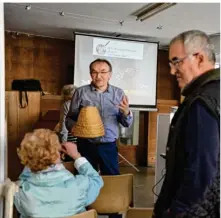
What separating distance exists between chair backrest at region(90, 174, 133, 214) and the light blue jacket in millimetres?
356

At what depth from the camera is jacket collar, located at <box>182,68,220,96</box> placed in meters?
1.15

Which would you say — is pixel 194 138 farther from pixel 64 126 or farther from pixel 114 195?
pixel 64 126

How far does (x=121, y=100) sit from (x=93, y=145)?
40cm

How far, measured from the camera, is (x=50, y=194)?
1453mm

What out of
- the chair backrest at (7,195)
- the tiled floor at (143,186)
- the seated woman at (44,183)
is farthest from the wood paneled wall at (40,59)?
the chair backrest at (7,195)

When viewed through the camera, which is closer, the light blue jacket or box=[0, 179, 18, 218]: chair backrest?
box=[0, 179, 18, 218]: chair backrest

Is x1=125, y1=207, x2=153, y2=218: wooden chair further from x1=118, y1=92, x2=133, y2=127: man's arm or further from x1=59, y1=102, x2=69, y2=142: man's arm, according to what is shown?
x1=59, y1=102, x2=69, y2=142: man's arm

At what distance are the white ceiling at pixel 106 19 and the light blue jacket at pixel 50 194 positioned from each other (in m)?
2.65

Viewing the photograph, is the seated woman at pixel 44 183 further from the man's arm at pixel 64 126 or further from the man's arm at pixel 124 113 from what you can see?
the man's arm at pixel 64 126

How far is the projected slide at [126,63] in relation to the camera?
5.08 meters

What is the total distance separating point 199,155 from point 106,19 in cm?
368

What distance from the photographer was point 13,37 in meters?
5.25

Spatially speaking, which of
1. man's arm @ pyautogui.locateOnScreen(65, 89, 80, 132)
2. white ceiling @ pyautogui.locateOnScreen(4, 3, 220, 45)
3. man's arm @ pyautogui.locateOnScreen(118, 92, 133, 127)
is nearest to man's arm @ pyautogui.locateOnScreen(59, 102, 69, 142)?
man's arm @ pyautogui.locateOnScreen(65, 89, 80, 132)

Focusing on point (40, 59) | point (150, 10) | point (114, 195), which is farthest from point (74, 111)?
point (40, 59)
